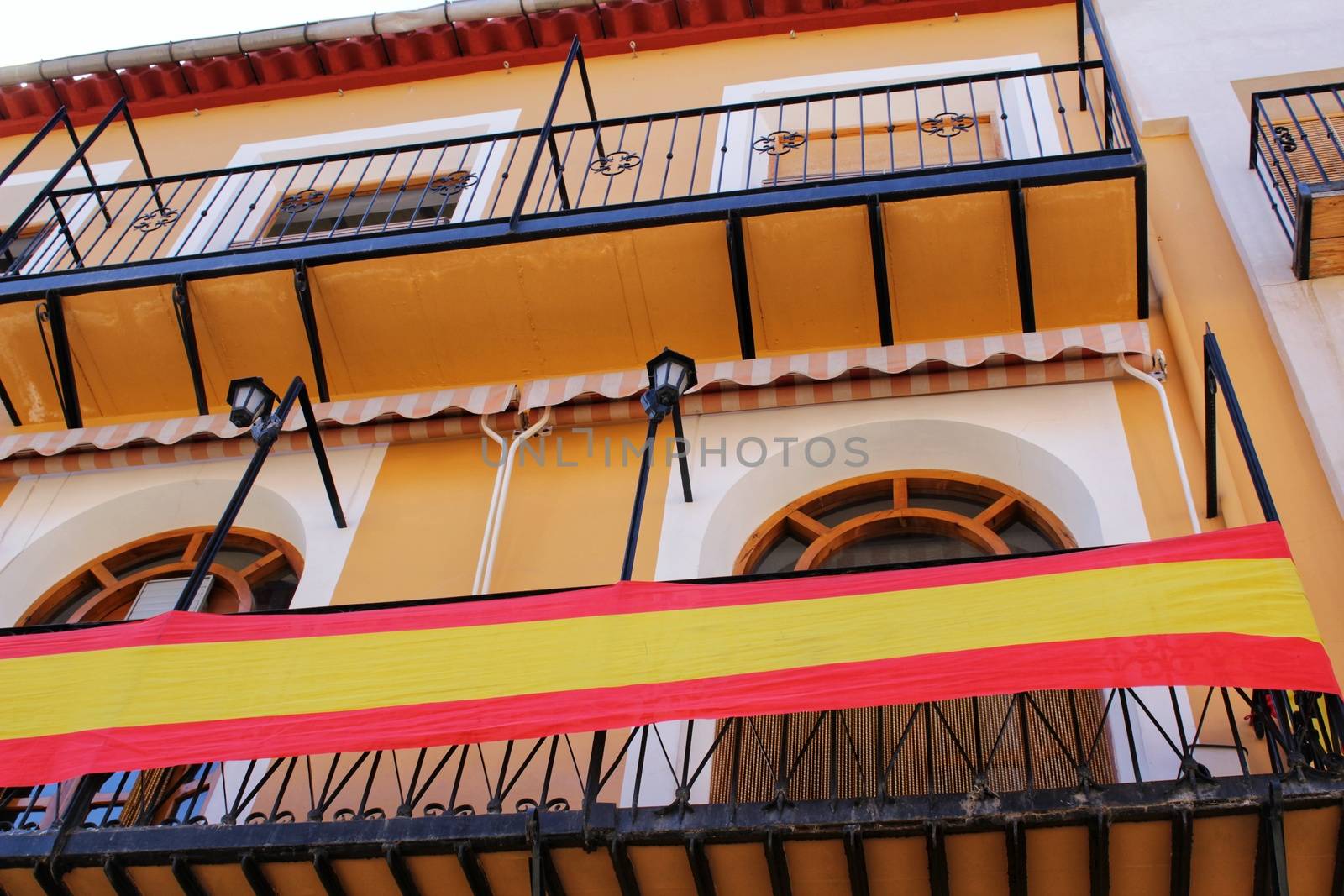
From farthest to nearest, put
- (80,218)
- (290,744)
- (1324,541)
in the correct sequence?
(80,218) < (1324,541) < (290,744)

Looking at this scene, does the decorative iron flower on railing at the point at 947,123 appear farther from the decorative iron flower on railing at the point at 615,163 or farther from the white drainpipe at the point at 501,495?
the white drainpipe at the point at 501,495

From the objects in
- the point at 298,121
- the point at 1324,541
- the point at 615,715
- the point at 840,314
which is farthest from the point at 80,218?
the point at 1324,541

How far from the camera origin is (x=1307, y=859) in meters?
4.18

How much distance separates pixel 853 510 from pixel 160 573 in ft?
13.2

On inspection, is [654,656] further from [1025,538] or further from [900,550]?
[1025,538]

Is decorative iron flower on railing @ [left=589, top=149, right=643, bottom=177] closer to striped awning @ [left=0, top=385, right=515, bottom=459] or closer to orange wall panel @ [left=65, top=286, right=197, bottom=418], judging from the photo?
striped awning @ [left=0, top=385, right=515, bottom=459]

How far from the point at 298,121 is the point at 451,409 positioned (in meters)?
5.09

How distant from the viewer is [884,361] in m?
7.11

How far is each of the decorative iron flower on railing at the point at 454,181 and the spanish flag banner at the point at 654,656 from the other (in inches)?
189

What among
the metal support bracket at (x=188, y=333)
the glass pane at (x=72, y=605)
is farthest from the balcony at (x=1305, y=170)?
the glass pane at (x=72, y=605)

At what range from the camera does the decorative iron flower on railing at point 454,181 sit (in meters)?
9.36

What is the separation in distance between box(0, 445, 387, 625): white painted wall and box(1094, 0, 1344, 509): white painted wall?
513 centimetres

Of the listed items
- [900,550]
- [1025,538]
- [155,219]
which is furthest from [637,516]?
[155,219]

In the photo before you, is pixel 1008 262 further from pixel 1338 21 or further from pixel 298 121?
pixel 298 121
